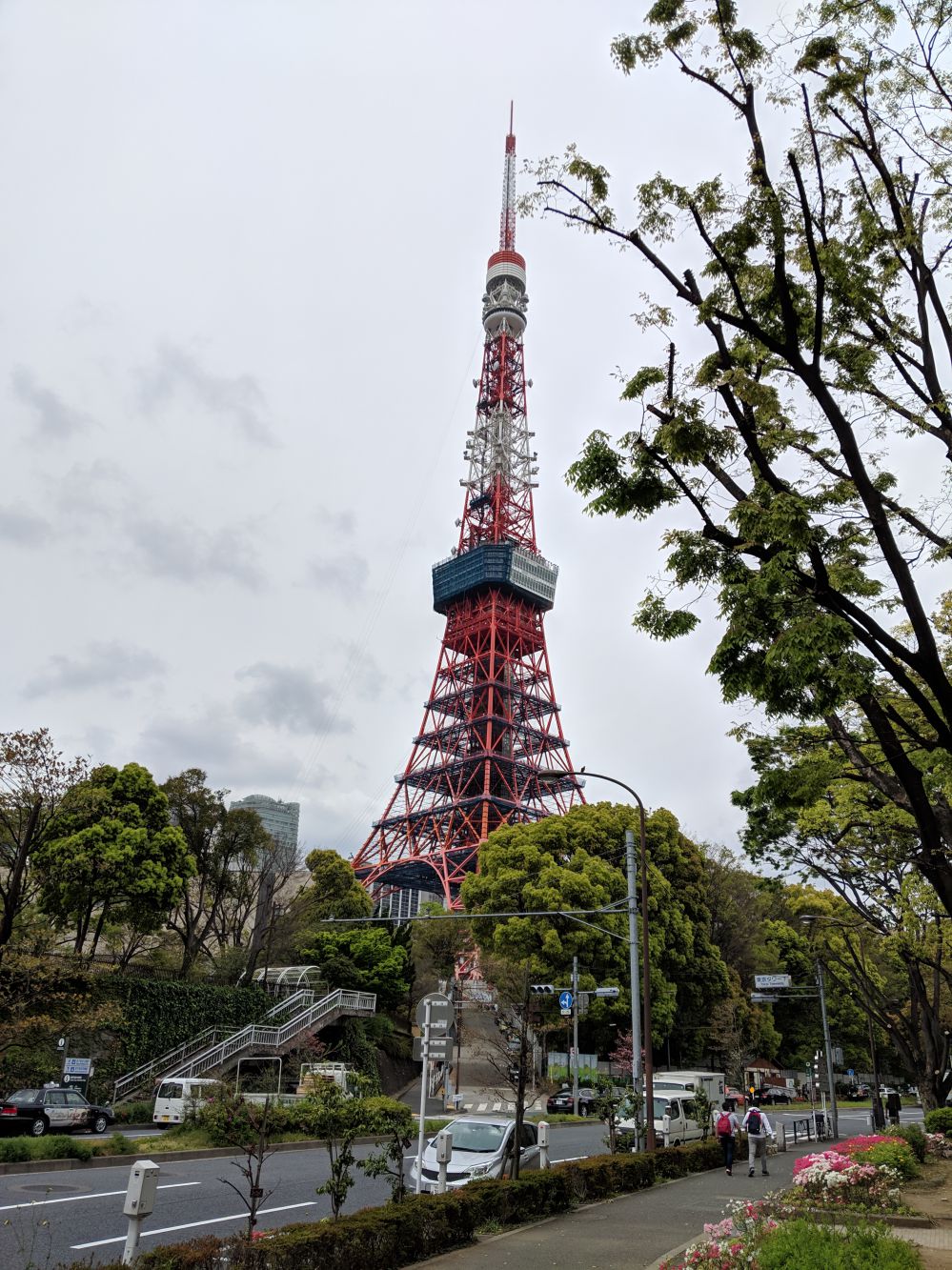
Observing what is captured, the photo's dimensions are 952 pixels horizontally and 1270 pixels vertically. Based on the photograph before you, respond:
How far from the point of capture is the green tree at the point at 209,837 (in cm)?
3669

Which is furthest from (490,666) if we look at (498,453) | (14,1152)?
(14,1152)

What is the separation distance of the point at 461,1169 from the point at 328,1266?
6.69 m

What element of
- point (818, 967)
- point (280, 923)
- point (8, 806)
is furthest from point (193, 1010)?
point (818, 967)

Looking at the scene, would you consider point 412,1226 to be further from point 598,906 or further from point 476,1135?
point 598,906

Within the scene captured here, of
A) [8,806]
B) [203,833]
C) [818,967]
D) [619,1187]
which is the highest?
[203,833]

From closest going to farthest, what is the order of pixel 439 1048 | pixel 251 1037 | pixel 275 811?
pixel 439 1048
pixel 251 1037
pixel 275 811

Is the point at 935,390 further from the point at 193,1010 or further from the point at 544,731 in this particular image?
the point at 544,731

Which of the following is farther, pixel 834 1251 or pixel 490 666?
pixel 490 666

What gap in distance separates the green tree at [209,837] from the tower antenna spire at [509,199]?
60.5 meters

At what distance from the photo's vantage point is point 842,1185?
38.4 feet

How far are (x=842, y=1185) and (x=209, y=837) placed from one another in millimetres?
30205

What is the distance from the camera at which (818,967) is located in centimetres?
3278

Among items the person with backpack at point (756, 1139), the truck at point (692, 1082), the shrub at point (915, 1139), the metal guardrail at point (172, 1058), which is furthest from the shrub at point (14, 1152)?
the truck at point (692, 1082)

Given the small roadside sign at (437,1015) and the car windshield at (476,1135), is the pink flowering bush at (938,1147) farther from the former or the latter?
A: the small roadside sign at (437,1015)
